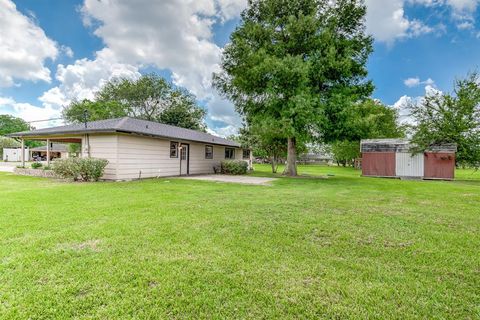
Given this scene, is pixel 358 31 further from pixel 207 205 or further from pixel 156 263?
pixel 156 263

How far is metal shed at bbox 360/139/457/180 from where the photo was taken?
17.8 m

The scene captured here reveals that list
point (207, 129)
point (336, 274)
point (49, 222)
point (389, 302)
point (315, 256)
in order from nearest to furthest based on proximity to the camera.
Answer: point (389, 302), point (336, 274), point (315, 256), point (49, 222), point (207, 129)

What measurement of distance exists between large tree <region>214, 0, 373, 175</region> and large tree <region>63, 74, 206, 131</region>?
1750 centimetres

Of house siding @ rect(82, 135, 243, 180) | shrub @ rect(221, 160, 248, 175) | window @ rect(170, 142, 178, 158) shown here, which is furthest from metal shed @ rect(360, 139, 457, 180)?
window @ rect(170, 142, 178, 158)

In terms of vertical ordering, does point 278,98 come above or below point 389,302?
above

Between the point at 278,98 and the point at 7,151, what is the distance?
43315 mm

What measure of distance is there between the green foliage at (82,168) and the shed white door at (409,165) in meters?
19.4

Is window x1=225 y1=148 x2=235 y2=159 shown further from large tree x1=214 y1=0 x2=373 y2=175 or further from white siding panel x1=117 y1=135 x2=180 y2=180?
white siding panel x1=117 y1=135 x2=180 y2=180

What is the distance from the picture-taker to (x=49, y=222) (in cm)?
442

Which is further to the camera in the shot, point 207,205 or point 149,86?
point 149,86

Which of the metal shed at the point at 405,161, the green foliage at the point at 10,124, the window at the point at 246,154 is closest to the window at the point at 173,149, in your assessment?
the window at the point at 246,154

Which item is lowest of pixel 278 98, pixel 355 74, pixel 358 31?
pixel 278 98

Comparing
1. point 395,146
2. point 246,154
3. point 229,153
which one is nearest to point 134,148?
point 229,153

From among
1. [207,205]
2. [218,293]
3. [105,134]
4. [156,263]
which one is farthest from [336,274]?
[105,134]
